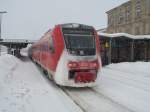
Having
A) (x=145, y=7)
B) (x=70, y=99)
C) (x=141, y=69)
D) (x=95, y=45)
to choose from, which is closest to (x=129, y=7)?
(x=145, y=7)

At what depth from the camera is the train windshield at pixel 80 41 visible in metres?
11.9

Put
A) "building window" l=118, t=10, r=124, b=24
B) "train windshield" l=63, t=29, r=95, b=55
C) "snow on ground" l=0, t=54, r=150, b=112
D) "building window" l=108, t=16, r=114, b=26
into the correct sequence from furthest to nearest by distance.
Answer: "building window" l=108, t=16, r=114, b=26 < "building window" l=118, t=10, r=124, b=24 < "train windshield" l=63, t=29, r=95, b=55 < "snow on ground" l=0, t=54, r=150, b=112

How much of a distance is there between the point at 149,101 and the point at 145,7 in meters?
35.2

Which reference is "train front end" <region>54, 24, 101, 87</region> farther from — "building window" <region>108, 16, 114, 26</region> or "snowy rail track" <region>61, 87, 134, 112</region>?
"building window" <region>108, 16, 114, 26</region>

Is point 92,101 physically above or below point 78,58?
below

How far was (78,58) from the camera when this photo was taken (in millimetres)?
11703

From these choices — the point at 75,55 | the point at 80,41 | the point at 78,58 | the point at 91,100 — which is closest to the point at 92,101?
the point at 91,100

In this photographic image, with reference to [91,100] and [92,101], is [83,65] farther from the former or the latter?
[92,101]

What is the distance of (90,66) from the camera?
11.9 metres

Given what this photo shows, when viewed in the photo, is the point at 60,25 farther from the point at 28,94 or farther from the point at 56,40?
the point at 28,94

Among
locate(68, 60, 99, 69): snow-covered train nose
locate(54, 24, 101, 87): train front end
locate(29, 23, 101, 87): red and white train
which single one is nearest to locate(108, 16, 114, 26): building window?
locate(29, 23, 101, 87): red and white train

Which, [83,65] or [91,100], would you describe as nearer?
[91,100]

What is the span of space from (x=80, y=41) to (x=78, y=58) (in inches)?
38.0

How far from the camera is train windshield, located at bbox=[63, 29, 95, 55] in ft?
38.9
